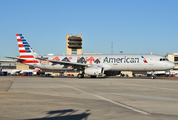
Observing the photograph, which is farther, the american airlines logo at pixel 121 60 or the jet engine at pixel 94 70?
the american airlines logo at pixel 121 60

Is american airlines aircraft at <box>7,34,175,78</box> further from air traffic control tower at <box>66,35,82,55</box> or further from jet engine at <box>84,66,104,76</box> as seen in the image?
air traffic control tower at <box>66,35,82,55</box>

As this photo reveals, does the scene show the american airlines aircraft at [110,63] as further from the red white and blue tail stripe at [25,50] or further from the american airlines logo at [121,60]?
the red white and blue tail stripe at [25,50]

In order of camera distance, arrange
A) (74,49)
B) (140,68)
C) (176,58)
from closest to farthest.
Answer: (140,68) → (176,58) → (74,49)

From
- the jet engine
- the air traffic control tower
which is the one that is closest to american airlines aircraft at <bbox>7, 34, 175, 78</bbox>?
the jet engine

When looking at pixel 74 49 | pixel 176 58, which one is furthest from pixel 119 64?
pixel 74 49

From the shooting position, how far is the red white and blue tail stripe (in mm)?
43875

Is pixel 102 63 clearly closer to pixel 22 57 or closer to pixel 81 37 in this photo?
pixel 22 57

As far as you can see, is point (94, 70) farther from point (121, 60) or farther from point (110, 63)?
point (121, 60)

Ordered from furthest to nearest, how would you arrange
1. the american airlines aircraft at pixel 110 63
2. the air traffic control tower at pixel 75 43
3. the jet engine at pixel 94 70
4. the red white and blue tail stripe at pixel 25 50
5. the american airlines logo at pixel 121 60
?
1. the air traffic control tower at pixel 75 43
2. the red white and blue tail stripe at pixel 25 50
3. the american airlines logo at pixel 121 60
4. the american airlines aircraft at pixel 110 63
5. the jet engine at pixel 94 70

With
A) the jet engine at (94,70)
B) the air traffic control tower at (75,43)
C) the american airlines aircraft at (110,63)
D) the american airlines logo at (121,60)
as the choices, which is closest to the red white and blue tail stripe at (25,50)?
the american airlines aircraft at (110,63)

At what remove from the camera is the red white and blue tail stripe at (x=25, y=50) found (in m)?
43.9

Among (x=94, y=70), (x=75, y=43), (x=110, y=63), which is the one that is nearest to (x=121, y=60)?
(x=110, y=63)

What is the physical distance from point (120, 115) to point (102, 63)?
31.8 m

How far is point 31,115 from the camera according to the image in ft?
24.2
